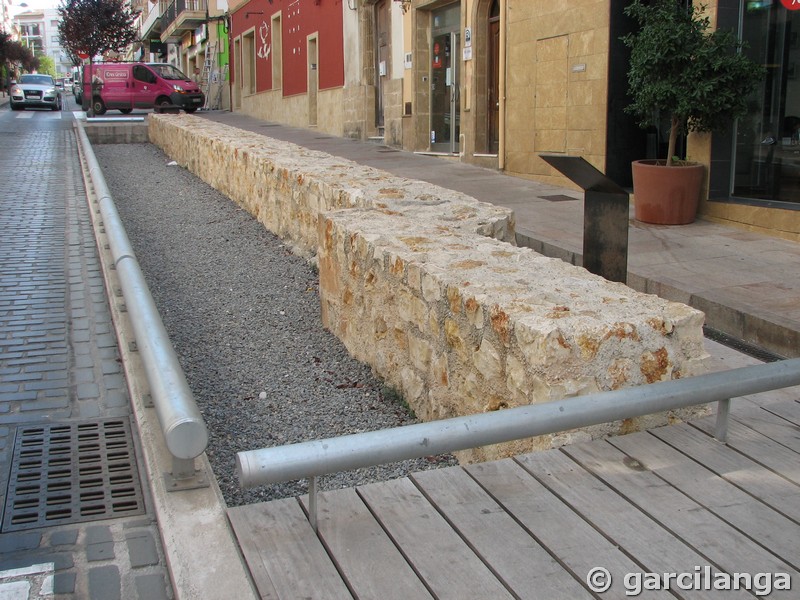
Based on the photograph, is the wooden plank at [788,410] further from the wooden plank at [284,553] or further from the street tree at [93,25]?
the street tree at [93,25]

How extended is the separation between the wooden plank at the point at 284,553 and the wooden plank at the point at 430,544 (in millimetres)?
205

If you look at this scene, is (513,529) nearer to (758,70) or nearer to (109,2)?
(758,70)

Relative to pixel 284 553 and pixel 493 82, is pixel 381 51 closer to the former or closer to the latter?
pixel 493 82

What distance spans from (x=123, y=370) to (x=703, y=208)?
6.64 meters

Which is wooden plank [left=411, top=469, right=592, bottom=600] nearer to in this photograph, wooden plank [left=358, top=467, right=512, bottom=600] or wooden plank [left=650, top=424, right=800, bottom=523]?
wooden plank [left=358, top=467, right=512, bottom=600]

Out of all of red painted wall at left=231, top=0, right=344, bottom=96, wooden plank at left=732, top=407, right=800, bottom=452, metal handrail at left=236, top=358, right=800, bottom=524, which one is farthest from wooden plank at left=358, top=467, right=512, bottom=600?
red painted wall at left=231, top=0, right=344, bottom=96

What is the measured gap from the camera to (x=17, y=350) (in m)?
5.07

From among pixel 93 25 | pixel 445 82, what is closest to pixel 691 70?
pixel 445 82

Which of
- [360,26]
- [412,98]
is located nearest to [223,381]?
[412,98]

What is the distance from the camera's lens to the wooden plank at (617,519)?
2207 mm

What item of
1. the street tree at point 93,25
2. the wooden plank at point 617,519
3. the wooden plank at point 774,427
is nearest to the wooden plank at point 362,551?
the wooden plank at point 617,519

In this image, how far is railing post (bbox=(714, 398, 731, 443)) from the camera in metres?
2.88

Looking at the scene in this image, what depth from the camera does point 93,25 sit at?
163 ft

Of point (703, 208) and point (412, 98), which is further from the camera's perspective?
point (412, 98)
